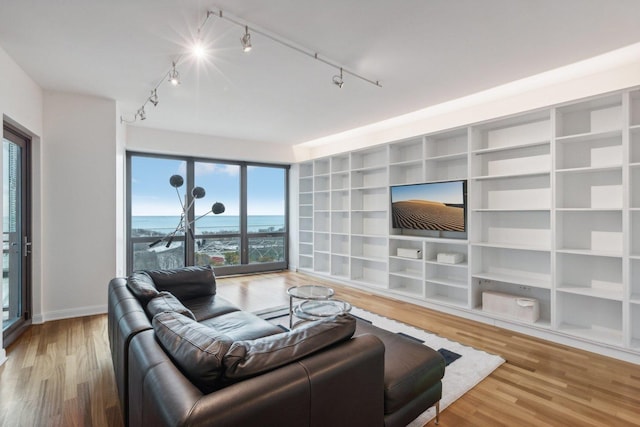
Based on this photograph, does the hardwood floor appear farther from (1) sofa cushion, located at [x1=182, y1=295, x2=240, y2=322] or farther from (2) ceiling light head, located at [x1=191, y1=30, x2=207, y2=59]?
(2) ceiling light head, located at [x1=191, y1=30, x2=207, y2=59]

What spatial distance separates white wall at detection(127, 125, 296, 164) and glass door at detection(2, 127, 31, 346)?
171 centimetres

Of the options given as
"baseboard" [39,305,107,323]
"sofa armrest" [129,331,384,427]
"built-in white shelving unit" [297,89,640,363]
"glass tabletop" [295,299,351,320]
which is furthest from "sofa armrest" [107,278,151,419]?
"built-in white shelving unit" [297,89,640,363]

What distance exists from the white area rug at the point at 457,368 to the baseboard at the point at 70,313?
11.6ft

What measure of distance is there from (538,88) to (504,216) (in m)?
1.48

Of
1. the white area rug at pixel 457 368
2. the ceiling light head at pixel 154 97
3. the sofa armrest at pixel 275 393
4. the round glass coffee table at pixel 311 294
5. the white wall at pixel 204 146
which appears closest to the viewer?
the sofa armrest at pixel 275 393

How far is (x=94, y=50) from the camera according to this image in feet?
8.96

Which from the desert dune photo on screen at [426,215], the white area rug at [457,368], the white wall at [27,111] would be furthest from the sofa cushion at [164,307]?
the desert dune photo on screen at [426,215]

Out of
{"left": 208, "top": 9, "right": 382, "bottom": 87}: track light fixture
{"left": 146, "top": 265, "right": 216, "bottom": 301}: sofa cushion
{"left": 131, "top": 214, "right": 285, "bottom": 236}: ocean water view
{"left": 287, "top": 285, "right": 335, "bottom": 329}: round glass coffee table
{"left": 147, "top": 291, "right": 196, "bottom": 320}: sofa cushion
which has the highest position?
{"left": 208, "top": 9, "right": 382, "bottom": 87}: track light fixture

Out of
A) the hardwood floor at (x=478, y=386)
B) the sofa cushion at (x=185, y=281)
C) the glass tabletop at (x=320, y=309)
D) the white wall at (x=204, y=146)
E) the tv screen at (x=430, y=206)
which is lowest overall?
the hardwood floor at (x=478, y=386)

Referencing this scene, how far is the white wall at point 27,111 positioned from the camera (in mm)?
2770

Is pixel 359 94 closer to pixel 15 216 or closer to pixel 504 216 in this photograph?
pixel 504 216

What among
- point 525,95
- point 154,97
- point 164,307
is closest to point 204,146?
point 154,97

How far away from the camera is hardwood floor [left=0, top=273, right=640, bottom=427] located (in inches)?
79.0

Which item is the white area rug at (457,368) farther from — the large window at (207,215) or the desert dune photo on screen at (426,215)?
the large window at (207,215)
